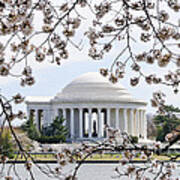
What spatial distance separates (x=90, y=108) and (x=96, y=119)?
26.3 ft

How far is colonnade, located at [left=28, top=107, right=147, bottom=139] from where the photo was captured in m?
90.4

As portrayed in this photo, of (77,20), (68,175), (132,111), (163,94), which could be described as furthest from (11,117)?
(132,111)

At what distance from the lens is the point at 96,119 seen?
96.6 metres

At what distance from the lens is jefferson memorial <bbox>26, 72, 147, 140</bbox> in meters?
89.0

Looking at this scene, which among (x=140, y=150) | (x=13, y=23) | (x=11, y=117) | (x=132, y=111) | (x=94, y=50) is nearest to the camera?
(x=13, y=23)

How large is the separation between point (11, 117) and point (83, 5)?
1960 millimetres

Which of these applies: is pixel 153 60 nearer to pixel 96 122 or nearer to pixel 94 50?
pixel 94 50

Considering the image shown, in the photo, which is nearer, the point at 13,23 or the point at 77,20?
the point at 13,23

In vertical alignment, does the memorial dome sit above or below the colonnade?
above

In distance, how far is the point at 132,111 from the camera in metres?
92.8

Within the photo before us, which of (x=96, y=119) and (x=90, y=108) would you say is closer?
(x=90, y=108)

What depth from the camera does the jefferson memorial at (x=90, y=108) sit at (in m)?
89.0

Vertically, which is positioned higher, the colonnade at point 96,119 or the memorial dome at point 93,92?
the memorial dome at point 93,92

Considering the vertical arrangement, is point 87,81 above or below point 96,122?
above
